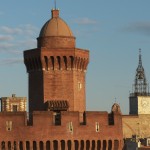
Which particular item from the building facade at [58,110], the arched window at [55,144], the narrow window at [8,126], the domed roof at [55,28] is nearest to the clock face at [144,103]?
the building facade at [58,110]

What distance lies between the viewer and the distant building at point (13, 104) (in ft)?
433

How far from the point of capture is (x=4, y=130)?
75.6 metres

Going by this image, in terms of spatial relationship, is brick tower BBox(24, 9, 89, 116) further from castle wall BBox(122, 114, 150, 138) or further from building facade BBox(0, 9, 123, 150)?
castle wall BBox(122, 114, 150, 138)

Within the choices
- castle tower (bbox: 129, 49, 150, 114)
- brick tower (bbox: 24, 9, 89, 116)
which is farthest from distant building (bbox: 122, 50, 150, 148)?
brick tower (bbox: 24, 9, 89, 116)

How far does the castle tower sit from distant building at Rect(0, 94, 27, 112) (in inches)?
1005

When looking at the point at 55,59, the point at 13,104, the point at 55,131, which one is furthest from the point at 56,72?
the point at 13,104

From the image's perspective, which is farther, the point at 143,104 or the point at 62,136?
the point at 143,104

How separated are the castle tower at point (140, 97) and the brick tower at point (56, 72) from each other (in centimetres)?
6425

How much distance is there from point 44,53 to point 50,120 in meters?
8.91

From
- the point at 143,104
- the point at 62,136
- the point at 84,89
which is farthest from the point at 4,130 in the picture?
the point at 143,104

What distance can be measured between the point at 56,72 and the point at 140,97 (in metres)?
67.6

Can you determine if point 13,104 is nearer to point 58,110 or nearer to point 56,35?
point 56,35

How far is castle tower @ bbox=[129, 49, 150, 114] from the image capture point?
145500mm

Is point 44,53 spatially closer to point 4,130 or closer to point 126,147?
point 4,130
